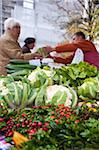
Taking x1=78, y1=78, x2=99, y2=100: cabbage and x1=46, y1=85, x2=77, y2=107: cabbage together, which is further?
x1=78, y1=78, x2=99, y2=100: cabbage

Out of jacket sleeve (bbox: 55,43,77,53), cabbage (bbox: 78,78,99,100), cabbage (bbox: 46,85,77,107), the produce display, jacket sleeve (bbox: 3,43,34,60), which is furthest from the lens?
jacket sleeve (bbox: 3,43,34,60)

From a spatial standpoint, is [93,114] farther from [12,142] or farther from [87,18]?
[87,18]

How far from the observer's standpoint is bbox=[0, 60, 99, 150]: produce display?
5.76ft

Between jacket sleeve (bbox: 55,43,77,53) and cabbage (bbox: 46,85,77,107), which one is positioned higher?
jacket sleeve (bbox: 55,43,77,53)

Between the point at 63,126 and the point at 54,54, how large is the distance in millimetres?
2598

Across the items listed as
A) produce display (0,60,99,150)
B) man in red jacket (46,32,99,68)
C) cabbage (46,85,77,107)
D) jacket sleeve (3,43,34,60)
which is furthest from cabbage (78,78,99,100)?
jacket sleeve (3,43,34,60)

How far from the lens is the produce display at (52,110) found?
176cm

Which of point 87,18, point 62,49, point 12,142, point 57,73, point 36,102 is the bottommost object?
point 12,142

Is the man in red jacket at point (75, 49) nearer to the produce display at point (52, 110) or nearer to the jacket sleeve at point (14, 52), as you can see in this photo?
the jacket sleeve at point (14, 52)

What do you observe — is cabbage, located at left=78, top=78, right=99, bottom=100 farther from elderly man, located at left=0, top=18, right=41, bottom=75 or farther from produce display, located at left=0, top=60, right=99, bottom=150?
elderly man, located at left=0, top=18, right=41, bottom=75

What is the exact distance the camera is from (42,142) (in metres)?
1.73

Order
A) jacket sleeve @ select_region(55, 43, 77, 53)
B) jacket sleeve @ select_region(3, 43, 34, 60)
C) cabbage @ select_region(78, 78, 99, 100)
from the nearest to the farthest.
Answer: cabbage @ select_region(78, 78, 99, 100), jacket sleeve @ select_region(55, 43, 77, 53), jacket sleeve @ select_region(3, 43, 34, 60)

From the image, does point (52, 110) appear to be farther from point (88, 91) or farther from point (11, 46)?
point (11, 46)

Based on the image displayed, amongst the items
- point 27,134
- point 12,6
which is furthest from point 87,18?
point 27,134
